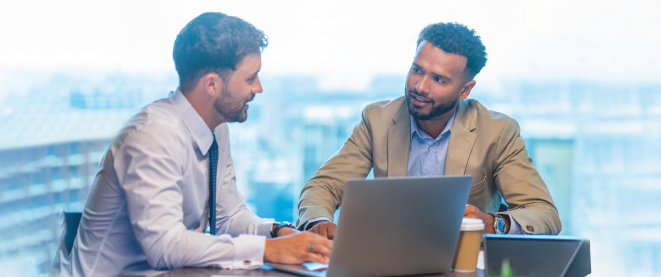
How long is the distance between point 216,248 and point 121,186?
1.05 ft

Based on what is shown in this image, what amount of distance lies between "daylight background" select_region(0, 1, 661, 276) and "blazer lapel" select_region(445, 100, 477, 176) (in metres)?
1.18

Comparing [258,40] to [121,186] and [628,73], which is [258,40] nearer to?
[121,186]

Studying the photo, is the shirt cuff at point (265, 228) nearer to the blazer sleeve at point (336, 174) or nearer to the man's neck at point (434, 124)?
the blazer sleeve at point (336, 174)

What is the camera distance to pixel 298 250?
112cm

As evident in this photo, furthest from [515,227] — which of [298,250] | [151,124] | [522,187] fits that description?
[151,124]

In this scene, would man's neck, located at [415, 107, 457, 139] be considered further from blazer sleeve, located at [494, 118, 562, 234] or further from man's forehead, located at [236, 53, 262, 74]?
man's forehead, located at [236, 53, 262, 74]

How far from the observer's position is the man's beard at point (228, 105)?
4.64ft

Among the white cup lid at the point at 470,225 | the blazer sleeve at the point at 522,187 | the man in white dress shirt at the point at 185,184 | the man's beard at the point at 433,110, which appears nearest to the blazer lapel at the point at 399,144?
the man's beard at the point at 433,110

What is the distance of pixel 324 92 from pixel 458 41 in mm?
1351

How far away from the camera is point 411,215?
994 millimetres

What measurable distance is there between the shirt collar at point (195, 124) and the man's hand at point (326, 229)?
0.41 m

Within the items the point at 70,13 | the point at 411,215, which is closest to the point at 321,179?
the point at 411,215

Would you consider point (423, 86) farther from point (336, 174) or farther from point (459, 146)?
point (336, 174)

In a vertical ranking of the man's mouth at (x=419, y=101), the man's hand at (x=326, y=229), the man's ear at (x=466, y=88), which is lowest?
the man's hand at (x=326, y=229)
